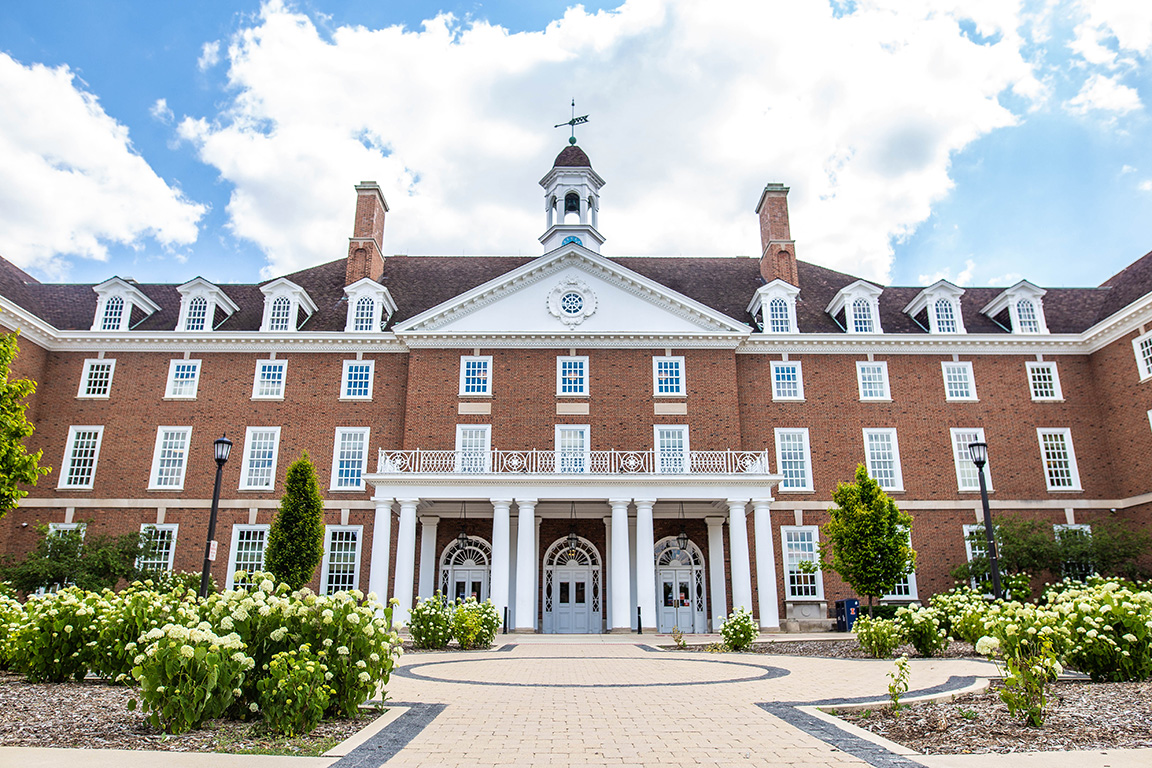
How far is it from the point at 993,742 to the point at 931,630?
9.72m

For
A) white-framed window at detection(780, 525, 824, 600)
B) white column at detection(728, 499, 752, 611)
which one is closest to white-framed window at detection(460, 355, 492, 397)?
white column at detection(728, 499, 752, 611)

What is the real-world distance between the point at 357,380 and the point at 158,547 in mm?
8907

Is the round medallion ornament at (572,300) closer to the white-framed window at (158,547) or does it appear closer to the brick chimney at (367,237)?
the brick chimney at (367,237)

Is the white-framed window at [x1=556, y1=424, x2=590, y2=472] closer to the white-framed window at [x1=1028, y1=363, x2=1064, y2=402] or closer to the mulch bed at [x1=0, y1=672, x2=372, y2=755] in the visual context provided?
the white-framed window at [x1=1028, y1=363, x2=1064, y2=402]

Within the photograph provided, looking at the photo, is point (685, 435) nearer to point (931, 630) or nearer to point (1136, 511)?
point (931, 630)

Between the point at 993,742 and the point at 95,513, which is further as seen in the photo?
the point at 95,513

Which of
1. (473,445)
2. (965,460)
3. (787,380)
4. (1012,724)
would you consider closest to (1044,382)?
(965,460)

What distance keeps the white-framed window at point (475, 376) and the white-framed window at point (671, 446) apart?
6.38m

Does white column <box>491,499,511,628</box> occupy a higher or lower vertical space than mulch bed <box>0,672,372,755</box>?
higher

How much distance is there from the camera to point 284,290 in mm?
29812

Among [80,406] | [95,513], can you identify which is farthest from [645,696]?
[80,406]

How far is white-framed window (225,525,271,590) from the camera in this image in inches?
1067

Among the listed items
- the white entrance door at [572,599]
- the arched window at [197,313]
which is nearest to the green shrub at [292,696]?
the white entrance door at [572,599]

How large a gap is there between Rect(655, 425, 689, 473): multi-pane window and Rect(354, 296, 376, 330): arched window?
11830 mm
